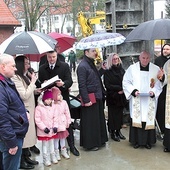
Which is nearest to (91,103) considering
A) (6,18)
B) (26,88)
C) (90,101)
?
(90,101)

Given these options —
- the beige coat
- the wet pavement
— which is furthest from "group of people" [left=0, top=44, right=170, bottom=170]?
the wet pavement

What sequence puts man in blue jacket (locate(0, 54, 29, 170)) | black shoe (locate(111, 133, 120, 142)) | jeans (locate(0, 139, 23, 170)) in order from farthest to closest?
black shoe (locate(111, 133, 120, 142)), jeans (locate(0, 139, 23, 170)), man in blue jacket (locate(0, 54, 29, 170))

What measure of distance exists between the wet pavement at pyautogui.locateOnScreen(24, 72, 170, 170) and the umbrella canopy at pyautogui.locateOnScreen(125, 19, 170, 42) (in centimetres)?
183

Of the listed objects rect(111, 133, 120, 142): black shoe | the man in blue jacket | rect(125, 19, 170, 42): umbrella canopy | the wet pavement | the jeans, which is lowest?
the wet pavement

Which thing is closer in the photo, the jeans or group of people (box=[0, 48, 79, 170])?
group of people (box=[0, 48, 79, 170])

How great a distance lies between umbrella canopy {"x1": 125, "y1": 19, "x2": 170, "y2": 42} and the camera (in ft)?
14.6

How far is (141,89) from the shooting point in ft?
16.5

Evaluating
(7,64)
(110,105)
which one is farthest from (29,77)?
(110,105)

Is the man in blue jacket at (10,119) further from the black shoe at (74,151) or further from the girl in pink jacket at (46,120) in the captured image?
the black shoe at (74,151)

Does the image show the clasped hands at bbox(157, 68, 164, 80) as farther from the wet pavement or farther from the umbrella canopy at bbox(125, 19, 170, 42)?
the wet pavement

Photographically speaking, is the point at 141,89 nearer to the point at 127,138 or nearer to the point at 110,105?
the point at 110,105

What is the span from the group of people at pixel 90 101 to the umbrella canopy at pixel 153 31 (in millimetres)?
410

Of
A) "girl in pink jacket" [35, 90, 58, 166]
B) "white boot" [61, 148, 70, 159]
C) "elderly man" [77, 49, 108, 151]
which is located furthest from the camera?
"elderly man" [77, 49, 108, 151]

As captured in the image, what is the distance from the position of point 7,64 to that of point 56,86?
154cm
